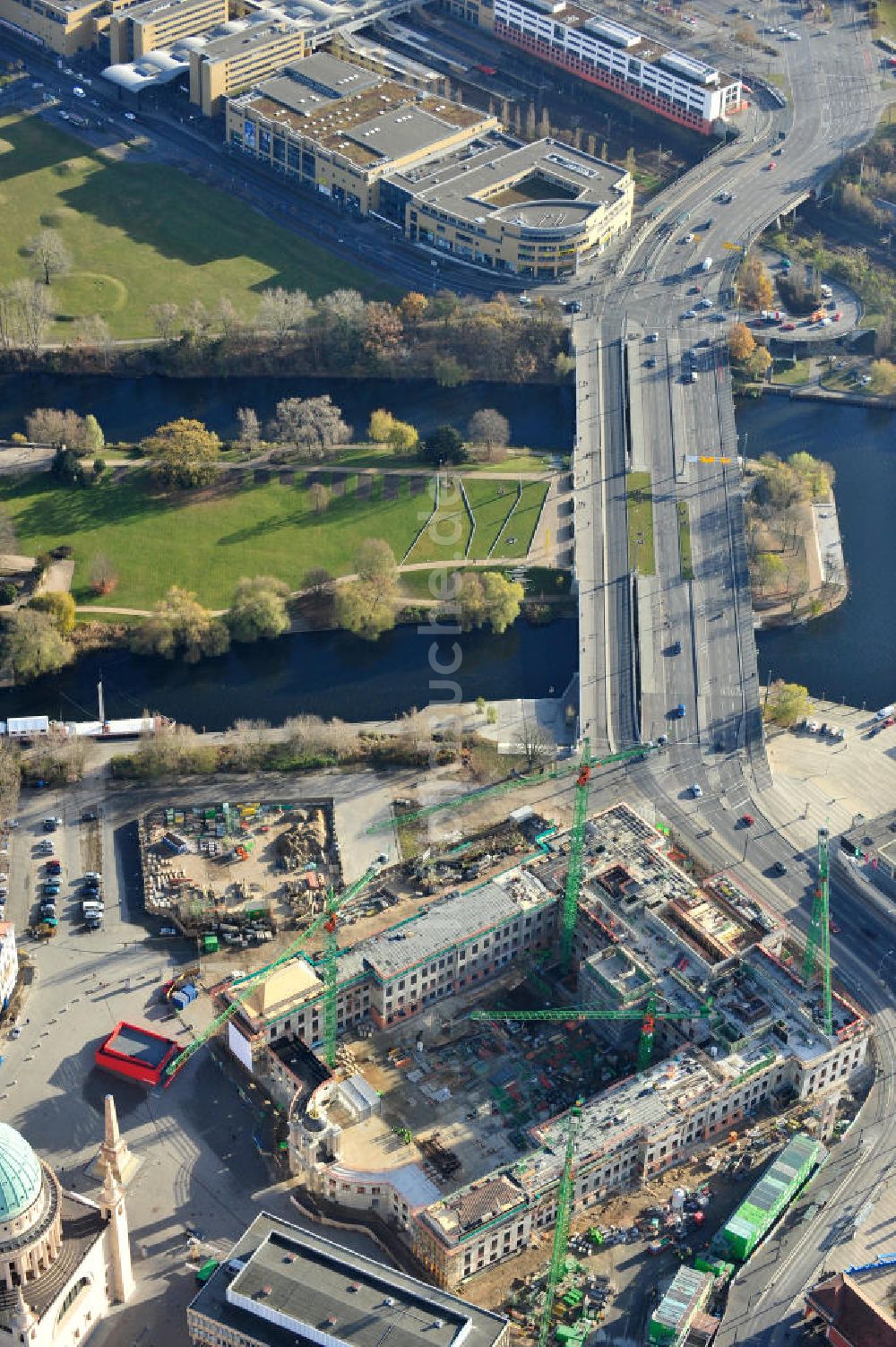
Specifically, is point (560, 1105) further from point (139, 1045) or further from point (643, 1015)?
point (139, 1045)

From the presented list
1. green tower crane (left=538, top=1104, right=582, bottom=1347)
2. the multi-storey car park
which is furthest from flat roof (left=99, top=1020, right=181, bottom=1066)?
green tower crane (left=538, top=1104, right=582, bottom=1347)

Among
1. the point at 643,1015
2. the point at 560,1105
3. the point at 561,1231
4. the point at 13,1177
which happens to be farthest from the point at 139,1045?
the point at 643,1015

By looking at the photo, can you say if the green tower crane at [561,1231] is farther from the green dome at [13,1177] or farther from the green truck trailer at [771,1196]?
the green dome at [13,1177]

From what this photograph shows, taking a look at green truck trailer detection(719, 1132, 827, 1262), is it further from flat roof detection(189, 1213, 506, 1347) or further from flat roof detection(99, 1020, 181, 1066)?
flat roof detection(99, 1020, 181, 1066)

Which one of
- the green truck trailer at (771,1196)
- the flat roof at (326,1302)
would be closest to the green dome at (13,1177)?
the flat roof at (326,1302)

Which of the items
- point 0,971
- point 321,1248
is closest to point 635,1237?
point 321,1248

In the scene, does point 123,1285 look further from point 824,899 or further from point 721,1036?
point 824,899
